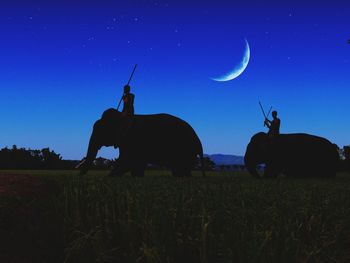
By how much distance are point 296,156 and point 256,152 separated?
1.49m

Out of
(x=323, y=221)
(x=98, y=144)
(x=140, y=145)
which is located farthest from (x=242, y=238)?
(x=98, y=144)

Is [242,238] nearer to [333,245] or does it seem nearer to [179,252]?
[179,252]

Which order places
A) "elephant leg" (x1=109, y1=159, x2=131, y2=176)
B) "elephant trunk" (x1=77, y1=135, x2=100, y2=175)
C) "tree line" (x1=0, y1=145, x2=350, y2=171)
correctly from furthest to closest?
"tree line" (x1=0, y1=145, x2=350, y2=171)
"elephant trunk" (x1=77, y1=135, x2=100, y2=175)
"elephant leg" (x1=109, y1=159, x2=131, y2=176)

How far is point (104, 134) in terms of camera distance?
1408 centimetres

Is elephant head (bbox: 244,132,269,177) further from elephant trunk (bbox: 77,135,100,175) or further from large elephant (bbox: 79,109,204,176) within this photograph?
elephant trunk (bbox: 77,135,100,175)

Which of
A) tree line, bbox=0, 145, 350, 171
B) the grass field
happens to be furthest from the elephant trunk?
tree line, bbox=0, 145, 350, 171

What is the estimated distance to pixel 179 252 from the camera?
10.7 feet

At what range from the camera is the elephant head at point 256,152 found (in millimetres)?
17312

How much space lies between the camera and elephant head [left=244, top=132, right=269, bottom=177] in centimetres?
1731

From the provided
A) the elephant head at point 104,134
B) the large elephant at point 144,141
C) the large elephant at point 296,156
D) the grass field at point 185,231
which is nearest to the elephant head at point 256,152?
the large elephant at point 296,156

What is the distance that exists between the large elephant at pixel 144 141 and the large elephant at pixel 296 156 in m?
3.35

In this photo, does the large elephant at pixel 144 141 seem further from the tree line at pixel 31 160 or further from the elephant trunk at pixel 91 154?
the tree line at pixel 31 160

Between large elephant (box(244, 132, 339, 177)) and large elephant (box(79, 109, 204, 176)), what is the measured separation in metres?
3.35

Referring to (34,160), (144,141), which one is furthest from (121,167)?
(34,160)
